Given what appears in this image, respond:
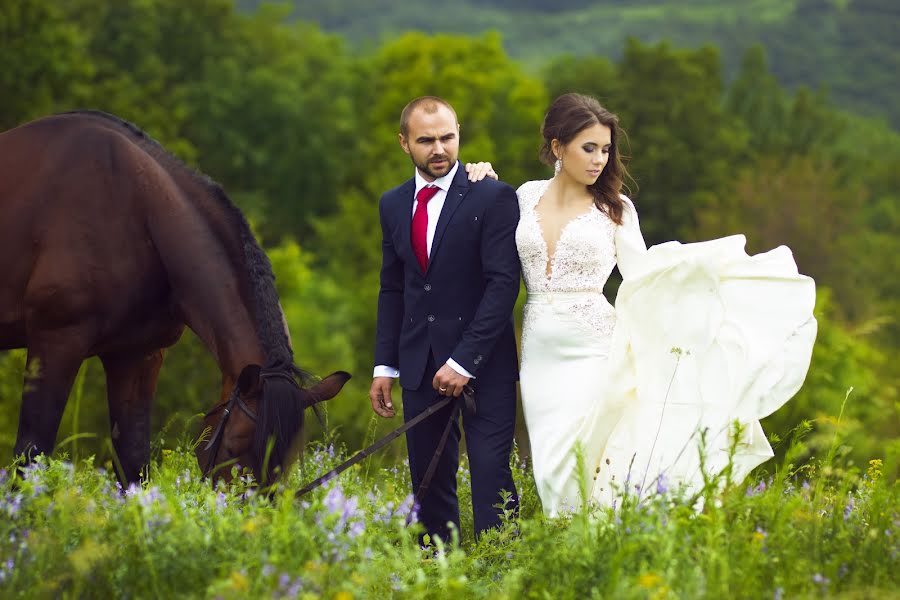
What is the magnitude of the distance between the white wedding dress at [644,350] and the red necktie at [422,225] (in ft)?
1.56

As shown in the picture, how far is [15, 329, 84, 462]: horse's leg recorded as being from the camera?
587 centimetres

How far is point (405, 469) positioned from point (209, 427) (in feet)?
5.64

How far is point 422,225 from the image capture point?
562 centimetres

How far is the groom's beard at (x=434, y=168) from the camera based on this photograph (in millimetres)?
5492

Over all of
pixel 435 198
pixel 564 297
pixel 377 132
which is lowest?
pixel 377 132

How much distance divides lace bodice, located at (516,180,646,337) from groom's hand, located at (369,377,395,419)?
80 cm

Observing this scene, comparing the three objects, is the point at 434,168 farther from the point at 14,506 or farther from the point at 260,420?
the point at 14,506

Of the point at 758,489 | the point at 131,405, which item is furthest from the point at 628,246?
the point at 131,405

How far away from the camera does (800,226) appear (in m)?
39.5

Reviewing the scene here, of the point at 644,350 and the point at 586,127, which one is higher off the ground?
the point at 586,127

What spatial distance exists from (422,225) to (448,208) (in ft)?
→ 0.56

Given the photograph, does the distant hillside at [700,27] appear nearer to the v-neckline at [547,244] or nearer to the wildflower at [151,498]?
the v-neckline at [547,244]

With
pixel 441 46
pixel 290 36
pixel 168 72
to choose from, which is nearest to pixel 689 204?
pixel 441 46

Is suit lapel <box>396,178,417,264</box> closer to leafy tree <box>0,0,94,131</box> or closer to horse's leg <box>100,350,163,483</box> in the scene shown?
horse's leg <box>100,350,163,483</box>
